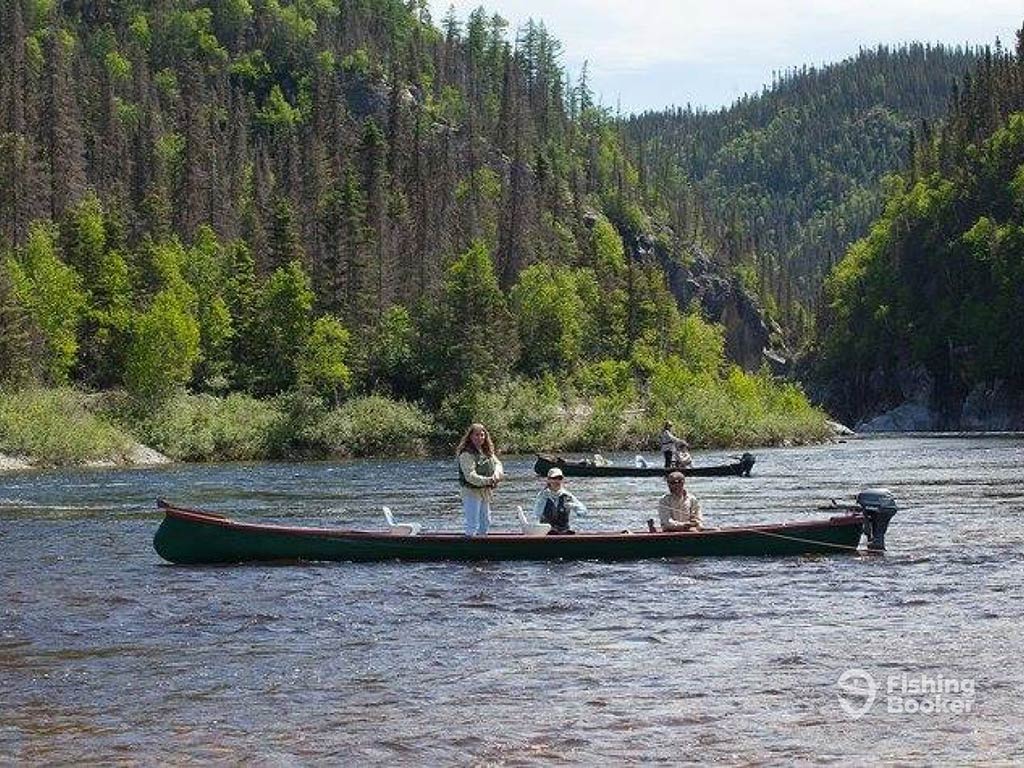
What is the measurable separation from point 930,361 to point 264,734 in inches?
6222

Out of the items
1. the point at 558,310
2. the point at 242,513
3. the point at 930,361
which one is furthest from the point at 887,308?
the point at 242,513

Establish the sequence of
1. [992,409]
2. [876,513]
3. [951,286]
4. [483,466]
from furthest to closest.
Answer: [951,286]
[992,409]
[876,513]
[483,466]

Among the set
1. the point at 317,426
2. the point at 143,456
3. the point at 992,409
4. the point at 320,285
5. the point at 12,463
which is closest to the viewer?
the point at 12,463

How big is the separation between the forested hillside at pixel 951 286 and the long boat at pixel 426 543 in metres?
122

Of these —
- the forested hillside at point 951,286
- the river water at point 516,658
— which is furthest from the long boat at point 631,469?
the forested hillside at point 951,286

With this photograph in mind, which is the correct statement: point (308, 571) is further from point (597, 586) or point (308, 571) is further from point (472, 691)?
point (472, 691)

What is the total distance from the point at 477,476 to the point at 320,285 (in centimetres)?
8887

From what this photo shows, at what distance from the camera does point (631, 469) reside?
61.4 meters

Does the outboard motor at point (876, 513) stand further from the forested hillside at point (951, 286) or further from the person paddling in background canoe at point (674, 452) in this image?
the forested hillside at point (951, 286)

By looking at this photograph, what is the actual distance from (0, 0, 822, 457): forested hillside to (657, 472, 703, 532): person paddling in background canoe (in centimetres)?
5846

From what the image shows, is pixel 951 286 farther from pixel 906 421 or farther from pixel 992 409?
pixel 992 409

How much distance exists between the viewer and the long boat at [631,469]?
→ 5979cm

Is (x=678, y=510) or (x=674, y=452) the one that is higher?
(x=674, y=452)

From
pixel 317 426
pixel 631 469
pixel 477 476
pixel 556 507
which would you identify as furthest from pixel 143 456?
pixel 556 507
